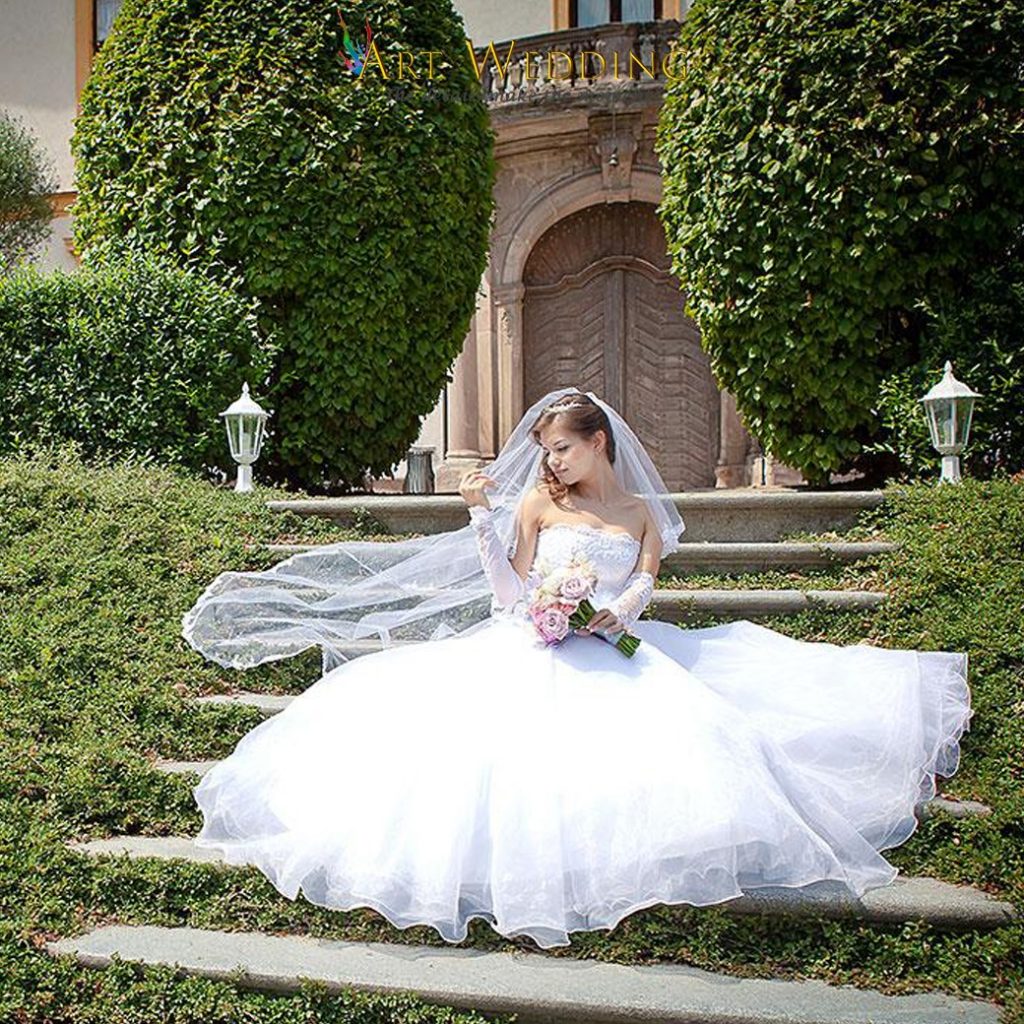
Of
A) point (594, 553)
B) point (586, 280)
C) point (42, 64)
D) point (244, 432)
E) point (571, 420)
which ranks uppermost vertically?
point (42, 64)

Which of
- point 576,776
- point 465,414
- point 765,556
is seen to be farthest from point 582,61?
point 576,776

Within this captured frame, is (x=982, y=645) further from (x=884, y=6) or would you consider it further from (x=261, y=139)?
(x=261, y=139)

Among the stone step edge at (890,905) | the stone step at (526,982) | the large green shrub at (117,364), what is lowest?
the stone step at (526,982)

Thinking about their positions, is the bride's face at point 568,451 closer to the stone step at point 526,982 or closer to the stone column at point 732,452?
the stone step at point 526,982

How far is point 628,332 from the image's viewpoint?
12383mm

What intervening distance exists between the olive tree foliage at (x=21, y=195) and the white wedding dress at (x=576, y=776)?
46.2ft

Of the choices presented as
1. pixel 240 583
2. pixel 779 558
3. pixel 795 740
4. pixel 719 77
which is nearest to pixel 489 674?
pixel 795 740

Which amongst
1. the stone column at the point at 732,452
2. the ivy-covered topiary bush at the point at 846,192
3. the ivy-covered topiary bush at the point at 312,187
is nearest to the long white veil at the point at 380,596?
the ivy-covered topiary bush at the point at 846,192

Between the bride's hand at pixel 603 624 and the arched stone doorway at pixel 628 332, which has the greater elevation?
the arched stone doorway at pixel 628 332

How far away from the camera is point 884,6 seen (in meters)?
6.84

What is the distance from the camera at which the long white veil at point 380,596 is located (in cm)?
450

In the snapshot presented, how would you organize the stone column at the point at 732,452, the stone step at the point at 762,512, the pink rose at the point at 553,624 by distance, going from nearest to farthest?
1. the pink rose at the point at 553,624
2. the stone step at the point at 762,512
3. the stone column at the point at 732,452

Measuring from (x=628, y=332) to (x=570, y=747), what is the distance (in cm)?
945

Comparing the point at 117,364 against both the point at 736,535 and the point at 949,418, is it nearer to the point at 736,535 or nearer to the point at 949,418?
the point at 736,535
